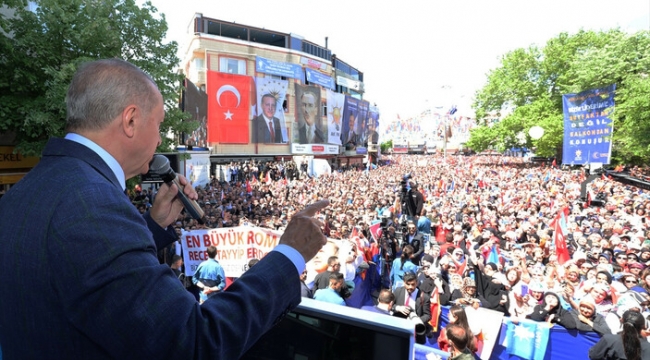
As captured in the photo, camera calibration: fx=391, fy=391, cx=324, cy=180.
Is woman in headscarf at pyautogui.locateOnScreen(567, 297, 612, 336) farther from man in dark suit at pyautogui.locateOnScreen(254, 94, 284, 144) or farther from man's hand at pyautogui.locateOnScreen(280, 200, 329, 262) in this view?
man in dark suit at pyautogui.locateOnScreen(254, 94, 284, 144)

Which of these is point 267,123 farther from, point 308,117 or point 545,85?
point 545,85

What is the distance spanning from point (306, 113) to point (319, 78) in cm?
1038

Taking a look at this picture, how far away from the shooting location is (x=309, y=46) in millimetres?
55125

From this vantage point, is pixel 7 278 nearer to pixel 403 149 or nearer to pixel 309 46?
pixel 309 46

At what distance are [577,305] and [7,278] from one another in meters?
6.82

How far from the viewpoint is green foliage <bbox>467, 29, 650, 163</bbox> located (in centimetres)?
2378

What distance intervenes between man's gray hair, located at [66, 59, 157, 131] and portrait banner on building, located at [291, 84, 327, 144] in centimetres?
4304

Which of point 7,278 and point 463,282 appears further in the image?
point 463,282

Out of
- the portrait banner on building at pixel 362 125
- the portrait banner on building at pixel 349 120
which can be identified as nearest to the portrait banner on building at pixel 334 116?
the portrait banner on building at pixel 349 120

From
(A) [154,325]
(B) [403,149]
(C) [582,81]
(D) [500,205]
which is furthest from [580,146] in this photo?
(B) [403,149]

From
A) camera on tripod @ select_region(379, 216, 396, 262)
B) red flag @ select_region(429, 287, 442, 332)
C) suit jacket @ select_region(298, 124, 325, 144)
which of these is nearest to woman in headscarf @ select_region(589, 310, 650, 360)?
red flag @ select_region(429, 287, 442, 332)

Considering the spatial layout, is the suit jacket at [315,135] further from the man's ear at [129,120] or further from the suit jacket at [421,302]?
the man's ear at [129,120]

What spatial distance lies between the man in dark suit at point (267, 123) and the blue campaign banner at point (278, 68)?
28.8 feet

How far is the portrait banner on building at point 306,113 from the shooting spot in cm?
4385
